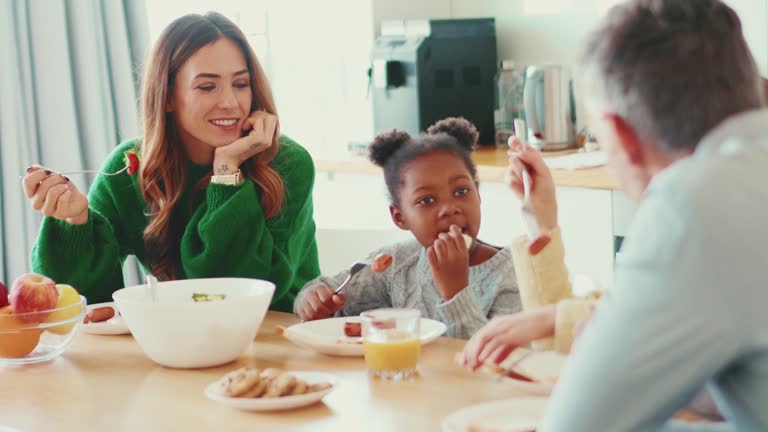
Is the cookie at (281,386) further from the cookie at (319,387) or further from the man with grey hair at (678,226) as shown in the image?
the man with grey hair at (678,226)

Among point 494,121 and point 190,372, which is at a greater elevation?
point 494,121

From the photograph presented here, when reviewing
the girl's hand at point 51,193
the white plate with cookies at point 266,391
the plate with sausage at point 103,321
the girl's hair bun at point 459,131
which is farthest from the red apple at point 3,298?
the girl's hair bun at point 459,131

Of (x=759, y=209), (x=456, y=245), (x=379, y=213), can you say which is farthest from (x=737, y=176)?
(x=379, y=213)

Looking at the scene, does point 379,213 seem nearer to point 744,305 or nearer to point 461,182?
point 461,182

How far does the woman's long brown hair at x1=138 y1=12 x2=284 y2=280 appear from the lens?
2.22 meters

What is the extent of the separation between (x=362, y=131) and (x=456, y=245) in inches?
87.9

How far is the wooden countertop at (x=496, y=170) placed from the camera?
2.79 meters

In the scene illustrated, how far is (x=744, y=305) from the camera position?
2.55 feet

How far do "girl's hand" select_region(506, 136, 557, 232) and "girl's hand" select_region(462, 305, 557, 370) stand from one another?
24cm

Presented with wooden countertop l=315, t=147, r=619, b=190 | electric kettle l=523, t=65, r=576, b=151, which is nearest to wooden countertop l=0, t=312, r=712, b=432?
wooden countertop l=315, t=147, r=619, b=190

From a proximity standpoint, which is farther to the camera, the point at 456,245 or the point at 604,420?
the point at 456,245

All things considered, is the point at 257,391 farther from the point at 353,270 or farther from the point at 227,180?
the point at 227,180

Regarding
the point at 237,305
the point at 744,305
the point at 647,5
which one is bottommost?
the point at 237,305

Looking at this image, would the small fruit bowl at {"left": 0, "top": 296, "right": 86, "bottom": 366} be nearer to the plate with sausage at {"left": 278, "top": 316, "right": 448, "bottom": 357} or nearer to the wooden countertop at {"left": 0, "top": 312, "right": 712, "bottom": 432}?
the wooden countertop at {"left": 0, "top": 312, "right": 712, "bottom": 432}
